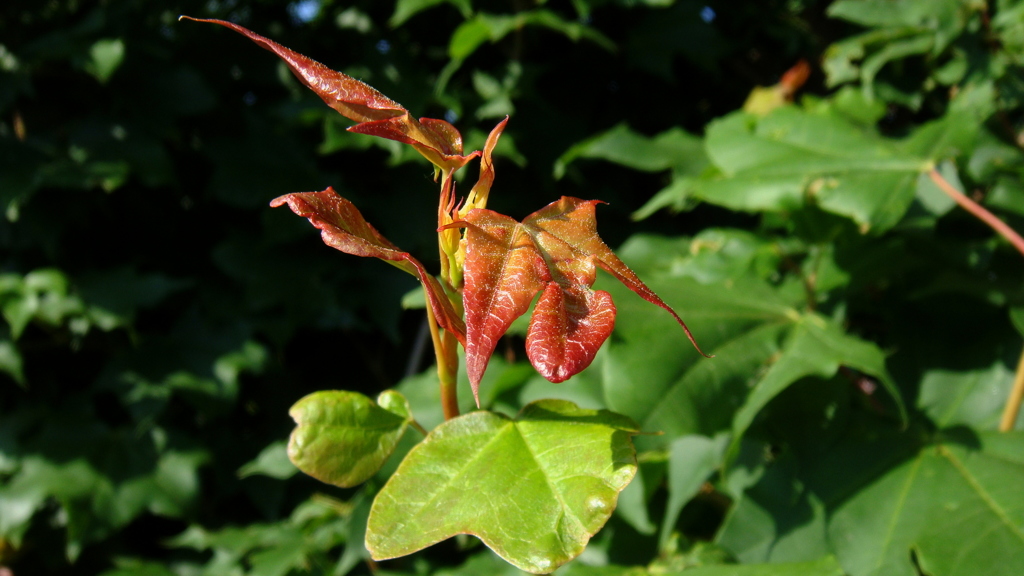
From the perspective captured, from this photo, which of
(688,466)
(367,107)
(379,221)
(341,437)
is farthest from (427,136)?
(379,221)

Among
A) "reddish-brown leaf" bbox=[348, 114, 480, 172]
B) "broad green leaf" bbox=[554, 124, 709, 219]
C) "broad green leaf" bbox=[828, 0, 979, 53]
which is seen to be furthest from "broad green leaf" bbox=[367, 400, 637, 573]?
"broad green leaf" bbox=[828, 0, 979, 53]

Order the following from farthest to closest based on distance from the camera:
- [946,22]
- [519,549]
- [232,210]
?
[232,210] < [946,22] < [519,549]

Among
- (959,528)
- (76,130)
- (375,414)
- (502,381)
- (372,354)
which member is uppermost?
(375,414)

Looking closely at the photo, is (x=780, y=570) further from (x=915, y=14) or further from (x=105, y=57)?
(x=105, y=57)

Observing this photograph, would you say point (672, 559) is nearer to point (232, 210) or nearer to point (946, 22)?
point (946, 22)

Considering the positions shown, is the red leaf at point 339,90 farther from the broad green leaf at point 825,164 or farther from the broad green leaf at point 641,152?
the broad green leaf at point 641,152

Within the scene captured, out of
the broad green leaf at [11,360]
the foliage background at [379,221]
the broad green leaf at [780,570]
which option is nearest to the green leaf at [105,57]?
the foliage background at [379,221]

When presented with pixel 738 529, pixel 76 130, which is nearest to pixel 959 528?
pixel 738 529
